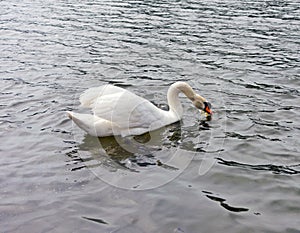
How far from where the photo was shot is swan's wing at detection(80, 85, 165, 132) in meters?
9.27

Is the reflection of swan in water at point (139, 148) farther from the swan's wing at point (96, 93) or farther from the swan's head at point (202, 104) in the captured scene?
the swan's wing at point (96, 93)

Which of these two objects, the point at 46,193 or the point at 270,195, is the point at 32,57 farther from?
the point at 270,195

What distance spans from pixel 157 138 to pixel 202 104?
1.63 m

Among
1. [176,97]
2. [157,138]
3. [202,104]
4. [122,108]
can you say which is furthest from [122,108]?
[202,104]

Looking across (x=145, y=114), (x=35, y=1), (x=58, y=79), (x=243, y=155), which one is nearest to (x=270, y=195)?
(x=243, y=155)

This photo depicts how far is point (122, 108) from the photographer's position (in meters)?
9.31

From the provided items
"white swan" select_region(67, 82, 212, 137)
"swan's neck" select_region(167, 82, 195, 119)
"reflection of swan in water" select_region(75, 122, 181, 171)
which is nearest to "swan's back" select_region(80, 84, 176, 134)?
"white swan" select_region(67, 82, 212, 137)

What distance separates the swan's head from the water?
0.95 feet

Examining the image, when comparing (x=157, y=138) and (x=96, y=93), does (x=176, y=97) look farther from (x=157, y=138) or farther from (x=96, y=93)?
(x=96, y=93)

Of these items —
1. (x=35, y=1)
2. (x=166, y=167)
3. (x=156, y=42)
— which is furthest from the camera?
(x=35, y=1)

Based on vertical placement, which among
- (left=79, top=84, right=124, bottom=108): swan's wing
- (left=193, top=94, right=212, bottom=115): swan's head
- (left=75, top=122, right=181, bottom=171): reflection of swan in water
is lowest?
(left=75, top=122, right=181, bottom=171): reflection of swan in water

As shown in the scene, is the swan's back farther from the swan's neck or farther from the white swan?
the swan's neck

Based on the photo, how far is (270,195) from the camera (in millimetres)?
7219

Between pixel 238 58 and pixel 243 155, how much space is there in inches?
280
